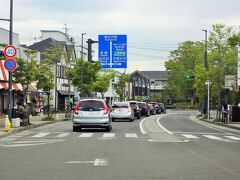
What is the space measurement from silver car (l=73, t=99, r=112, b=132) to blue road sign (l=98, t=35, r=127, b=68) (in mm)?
18737

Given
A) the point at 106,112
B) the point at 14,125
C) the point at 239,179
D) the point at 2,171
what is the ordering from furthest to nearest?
1. the point at 14,125
2. the point at 106,112
3. the point at 2,171
4. the point at 239,179

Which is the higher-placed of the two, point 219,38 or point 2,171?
point 219,38

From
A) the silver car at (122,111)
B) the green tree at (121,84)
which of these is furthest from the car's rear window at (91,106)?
the green tree at (121,84)

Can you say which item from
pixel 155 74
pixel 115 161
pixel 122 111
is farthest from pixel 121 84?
pixel 115 161

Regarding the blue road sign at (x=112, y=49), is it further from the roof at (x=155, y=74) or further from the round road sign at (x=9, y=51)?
the roof at (x=155, y=74)

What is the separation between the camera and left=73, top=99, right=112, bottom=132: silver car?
82.5ft

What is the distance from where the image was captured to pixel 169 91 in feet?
405

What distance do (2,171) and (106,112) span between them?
559 inches

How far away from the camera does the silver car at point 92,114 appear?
2516 centimetres

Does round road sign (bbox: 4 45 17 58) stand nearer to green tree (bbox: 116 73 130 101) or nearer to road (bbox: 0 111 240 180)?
road (bbox: 0 111 240 180)

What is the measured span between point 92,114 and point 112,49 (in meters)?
19.4

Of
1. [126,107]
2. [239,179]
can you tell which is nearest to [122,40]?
[126,107]

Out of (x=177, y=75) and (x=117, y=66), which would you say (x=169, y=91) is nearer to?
(x=177, y=75)

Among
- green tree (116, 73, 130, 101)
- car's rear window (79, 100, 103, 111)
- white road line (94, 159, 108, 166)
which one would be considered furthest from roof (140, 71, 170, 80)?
white road line (94, 159, 108, 166)
